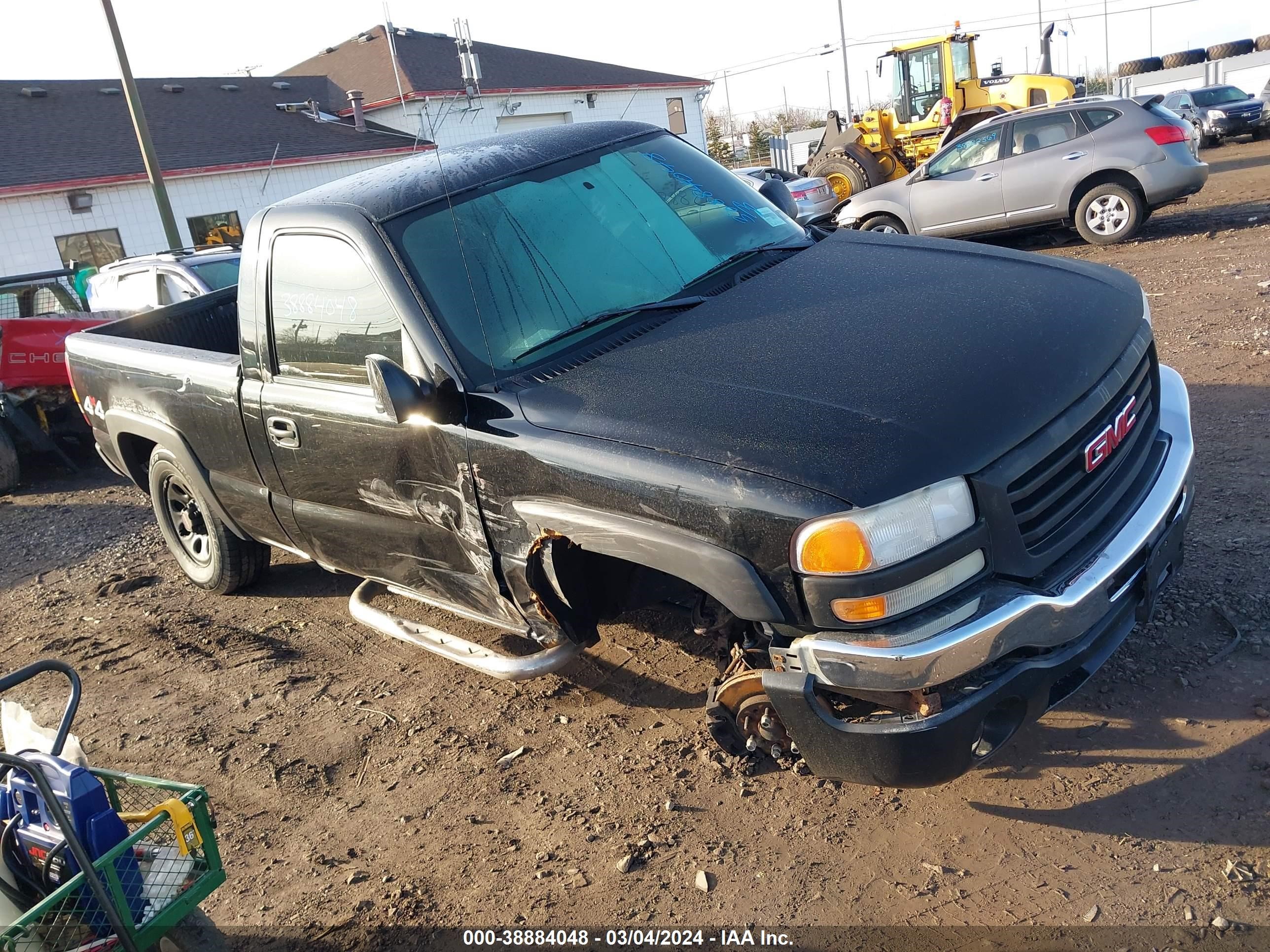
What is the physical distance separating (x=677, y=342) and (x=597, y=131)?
56.6 inches

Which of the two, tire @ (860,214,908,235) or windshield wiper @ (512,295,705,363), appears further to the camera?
tire @ (860,214,908,235)

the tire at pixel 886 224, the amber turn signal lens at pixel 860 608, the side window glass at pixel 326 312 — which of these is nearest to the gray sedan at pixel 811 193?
the tire at pixel 886 224

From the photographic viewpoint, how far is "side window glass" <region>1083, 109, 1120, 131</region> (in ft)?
36.8

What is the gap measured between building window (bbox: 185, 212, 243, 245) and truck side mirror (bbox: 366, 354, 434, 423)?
21.0 m

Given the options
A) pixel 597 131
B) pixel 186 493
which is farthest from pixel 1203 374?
pixel 186 493

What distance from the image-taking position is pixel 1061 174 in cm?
1137

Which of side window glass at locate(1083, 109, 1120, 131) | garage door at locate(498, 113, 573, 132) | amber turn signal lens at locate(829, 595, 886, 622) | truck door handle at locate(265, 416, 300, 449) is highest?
garage door at locate(498, 113, 573, 132)

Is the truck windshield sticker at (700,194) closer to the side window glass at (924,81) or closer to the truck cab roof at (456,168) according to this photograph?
the truck cab roof at (456,168)

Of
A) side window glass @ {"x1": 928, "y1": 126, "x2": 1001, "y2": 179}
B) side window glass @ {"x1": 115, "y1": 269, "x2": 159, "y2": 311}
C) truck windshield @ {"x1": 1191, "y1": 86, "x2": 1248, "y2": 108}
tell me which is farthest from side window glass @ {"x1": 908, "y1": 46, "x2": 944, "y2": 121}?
side window glass @ {"x1": 115, "y1": 269, "x2": 159, "y2": 311}

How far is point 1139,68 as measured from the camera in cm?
4412

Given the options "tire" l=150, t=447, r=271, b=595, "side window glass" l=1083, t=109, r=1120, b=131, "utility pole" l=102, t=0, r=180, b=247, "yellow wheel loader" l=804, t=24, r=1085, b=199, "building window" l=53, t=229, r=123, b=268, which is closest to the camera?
"tire" l=150, t=447, r=271, b=595

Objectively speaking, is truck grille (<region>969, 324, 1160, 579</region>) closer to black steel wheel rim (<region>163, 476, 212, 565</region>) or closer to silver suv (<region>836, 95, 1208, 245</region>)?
black steel wheel rim (<region>163, 476, 212, 565</region>)

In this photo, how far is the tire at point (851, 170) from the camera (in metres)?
18.6

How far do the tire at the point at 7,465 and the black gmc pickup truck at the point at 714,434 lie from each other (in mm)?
4944
